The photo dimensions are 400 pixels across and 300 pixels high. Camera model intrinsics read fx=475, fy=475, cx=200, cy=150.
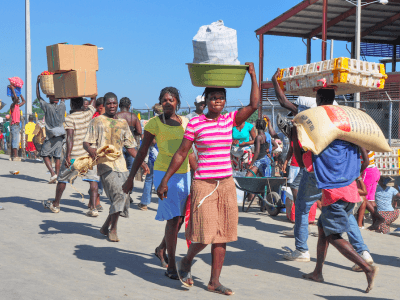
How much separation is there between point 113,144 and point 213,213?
2761 millimetres

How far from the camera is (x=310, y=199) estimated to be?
213 inches

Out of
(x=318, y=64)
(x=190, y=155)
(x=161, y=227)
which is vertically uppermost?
(x=318, y=64)

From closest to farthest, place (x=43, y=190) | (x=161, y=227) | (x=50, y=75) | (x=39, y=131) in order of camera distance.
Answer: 1. (x=161, y=227)
2. (x=50, y=75)
3. (x=43, y=190)
4. (x=39, y=131)

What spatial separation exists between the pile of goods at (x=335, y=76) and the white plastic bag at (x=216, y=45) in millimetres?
1099

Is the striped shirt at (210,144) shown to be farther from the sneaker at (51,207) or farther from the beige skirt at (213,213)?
the sneaker at (51,207)

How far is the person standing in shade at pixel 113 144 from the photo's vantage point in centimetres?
616

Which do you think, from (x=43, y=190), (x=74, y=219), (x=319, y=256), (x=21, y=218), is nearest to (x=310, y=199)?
(x=319, y=256)

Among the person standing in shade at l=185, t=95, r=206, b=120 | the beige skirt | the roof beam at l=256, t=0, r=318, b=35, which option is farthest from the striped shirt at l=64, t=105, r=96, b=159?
the roof beam at l=256, t=0, r=318, b=35

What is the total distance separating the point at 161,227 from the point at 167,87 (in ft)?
9.68

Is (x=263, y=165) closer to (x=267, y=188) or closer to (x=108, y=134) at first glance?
(x=267, y=188)

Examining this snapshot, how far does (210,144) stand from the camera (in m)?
4.12

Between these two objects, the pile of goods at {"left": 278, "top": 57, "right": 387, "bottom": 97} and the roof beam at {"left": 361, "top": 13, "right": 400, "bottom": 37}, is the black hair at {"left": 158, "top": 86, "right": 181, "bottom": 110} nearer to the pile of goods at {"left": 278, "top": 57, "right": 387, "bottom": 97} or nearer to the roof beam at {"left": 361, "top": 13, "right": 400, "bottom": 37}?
the pile of goods at {"left": 278, "top": 57, "right": 387, "bottom": 97}

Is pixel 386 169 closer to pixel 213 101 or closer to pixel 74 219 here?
pixel 213 101

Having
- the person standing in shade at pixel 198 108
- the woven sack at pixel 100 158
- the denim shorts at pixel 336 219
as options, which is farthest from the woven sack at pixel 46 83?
the denim shorts at pixel 336 219
